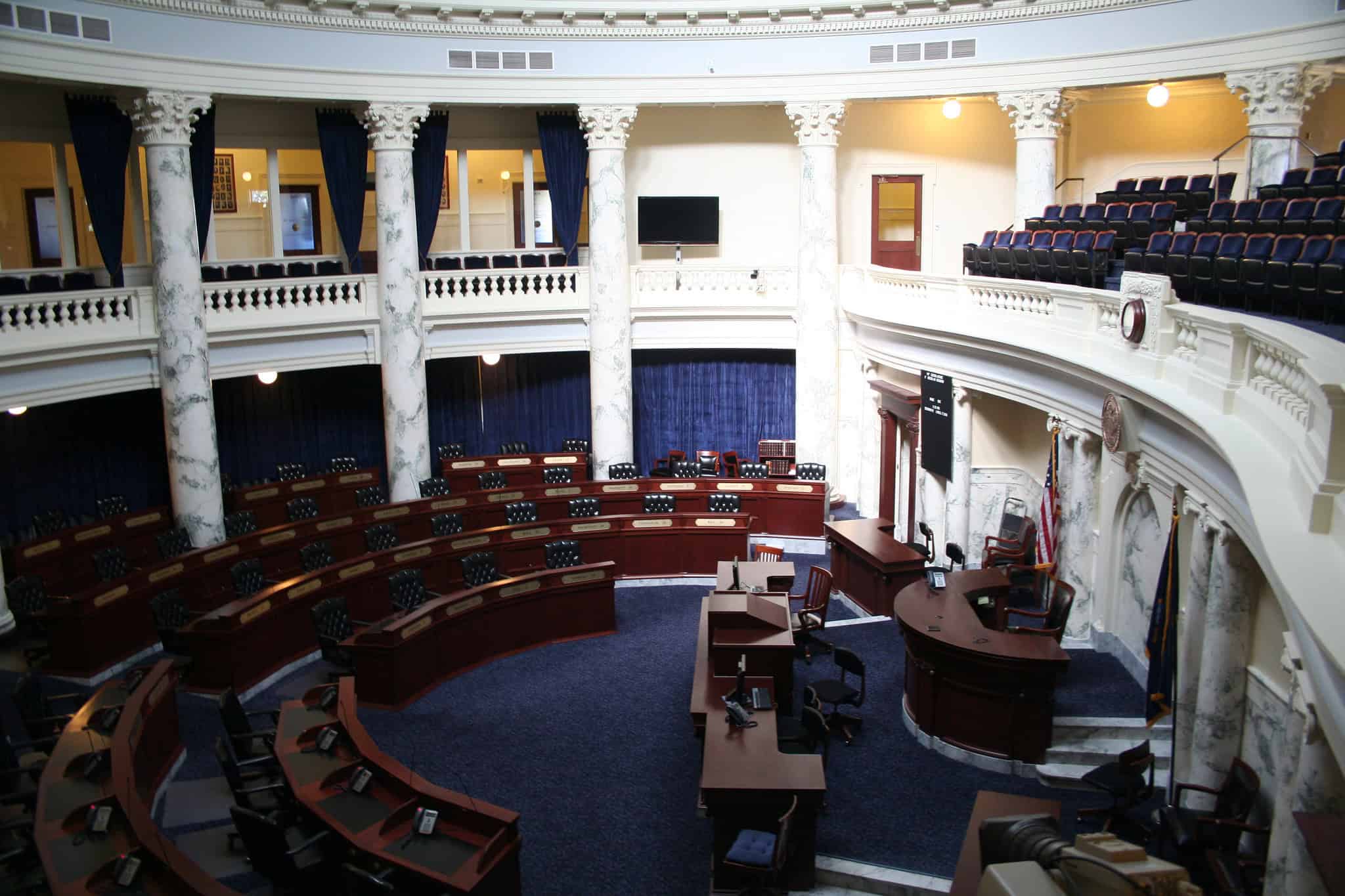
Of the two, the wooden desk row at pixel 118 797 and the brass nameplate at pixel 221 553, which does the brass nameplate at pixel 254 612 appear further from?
the brass nameplate at pixel 221 553

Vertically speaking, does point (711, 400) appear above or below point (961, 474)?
above

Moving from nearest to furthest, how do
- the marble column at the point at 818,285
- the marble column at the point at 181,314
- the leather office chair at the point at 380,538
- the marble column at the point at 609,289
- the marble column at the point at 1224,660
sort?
the marble column at the point at 1224,660
the marble column at the point at 181,314
the leather office chair at the point at 380,538
the marble column at the point at 609,289
the marble column at the point at 818,285

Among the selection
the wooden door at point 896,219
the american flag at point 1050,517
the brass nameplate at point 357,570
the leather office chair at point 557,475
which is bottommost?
the brass nameplate at point 357,570

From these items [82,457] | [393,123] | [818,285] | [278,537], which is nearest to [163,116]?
[393,123]

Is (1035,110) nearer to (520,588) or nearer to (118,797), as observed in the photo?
(520,588)

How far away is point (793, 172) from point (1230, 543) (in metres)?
12.1

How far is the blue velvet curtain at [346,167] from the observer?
1607cm

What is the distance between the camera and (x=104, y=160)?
550 inches

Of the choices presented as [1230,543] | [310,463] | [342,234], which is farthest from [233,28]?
[1230,543]

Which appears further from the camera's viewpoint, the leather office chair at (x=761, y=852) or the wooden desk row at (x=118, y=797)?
the leather office chair at (x=761, y=852)

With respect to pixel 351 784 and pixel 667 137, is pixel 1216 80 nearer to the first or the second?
pixel 667 137

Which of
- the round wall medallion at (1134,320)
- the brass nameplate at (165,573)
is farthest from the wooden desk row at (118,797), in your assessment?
the round wall medallion at (1134,320)

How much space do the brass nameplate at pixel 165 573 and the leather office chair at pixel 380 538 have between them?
2.35m

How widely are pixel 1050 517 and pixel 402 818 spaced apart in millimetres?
7155
